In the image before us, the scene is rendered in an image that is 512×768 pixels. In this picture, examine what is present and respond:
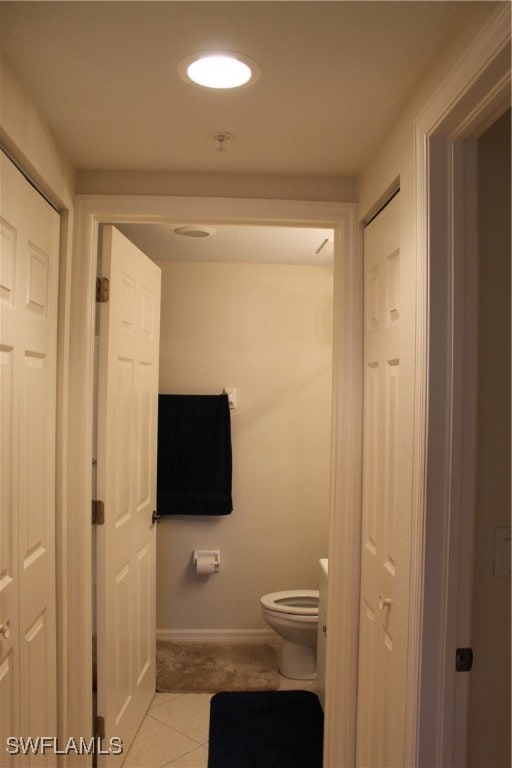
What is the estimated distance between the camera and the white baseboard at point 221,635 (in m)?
3.29

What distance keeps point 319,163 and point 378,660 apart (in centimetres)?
157

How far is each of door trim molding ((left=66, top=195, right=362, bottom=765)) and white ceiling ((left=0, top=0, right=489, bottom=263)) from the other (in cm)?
13

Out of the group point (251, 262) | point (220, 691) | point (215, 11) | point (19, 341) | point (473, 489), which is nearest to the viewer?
point (215, 11)

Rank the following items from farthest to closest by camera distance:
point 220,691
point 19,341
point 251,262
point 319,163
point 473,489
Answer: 1. point 251,262
2. point 220,691
3. point 319,163
4. point 19,341
5. point 473,489

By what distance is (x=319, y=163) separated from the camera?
1.76 meters

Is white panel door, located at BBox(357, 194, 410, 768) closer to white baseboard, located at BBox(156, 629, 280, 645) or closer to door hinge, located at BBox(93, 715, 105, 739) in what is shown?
door hinge, located at BBox(93, 715, 105, 739)

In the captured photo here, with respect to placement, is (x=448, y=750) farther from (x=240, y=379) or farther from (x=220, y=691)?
(x=240, y=379)

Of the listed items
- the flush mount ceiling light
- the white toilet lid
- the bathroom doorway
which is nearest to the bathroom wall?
the bathroom doorway

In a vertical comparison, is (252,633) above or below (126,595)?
below

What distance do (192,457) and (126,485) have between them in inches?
40.9

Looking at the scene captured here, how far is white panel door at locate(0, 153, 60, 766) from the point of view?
4.48 feet

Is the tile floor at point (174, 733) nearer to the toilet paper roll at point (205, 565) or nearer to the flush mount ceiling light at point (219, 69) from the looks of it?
the toilet paper roll at point (205, 565)

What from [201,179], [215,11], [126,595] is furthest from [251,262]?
[215,11]

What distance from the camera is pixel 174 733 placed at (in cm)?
241
